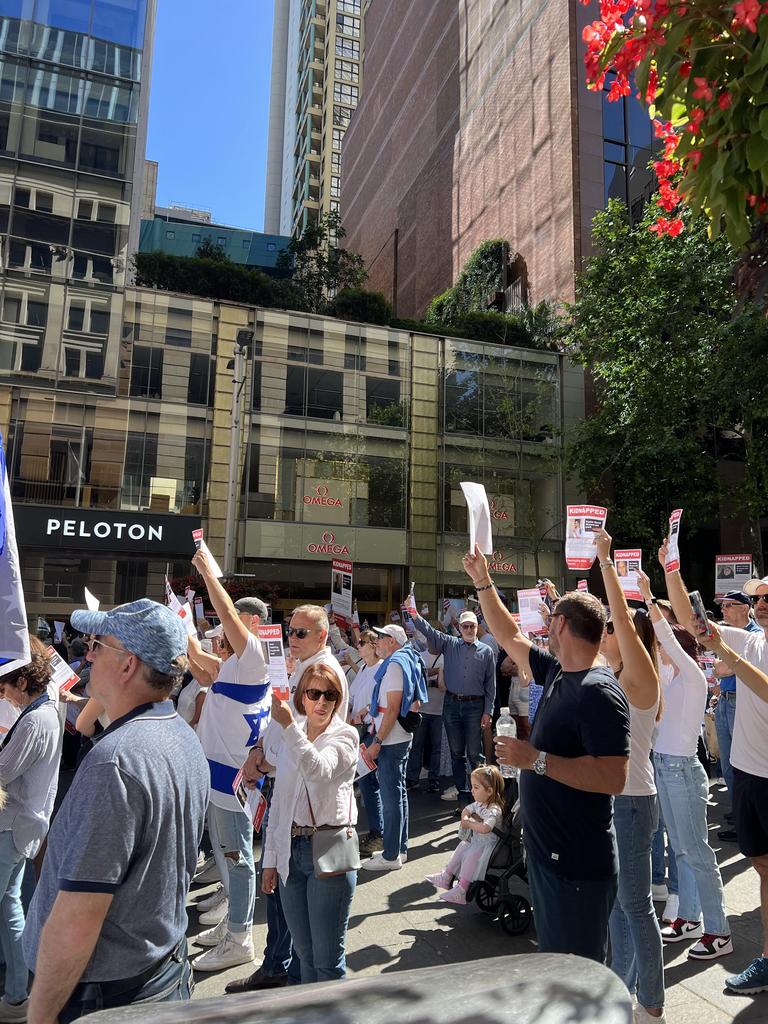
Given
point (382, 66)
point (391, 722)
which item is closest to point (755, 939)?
point (391, 722)

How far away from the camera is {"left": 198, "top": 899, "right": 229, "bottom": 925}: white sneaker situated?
5469mm

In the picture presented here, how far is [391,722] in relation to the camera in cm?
697

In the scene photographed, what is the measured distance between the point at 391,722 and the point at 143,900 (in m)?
4.88

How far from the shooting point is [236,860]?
4.89m

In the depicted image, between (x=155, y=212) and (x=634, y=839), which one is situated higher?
(x=155, y=212)

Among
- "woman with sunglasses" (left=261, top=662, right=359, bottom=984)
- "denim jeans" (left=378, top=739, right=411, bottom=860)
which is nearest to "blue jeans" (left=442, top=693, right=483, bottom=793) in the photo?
"denim jeans" (left=378, top=739, right=411, bottom=860)

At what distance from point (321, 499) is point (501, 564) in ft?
22.2

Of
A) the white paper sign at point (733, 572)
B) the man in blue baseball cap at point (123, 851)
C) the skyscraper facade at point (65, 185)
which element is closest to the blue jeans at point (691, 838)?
the man in blue baseball cap at point (123, 851)

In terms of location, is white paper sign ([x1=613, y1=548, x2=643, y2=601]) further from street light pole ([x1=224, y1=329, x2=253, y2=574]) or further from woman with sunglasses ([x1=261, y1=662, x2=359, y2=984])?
street light pole ([x1=224, y1=329, x2=253, y2=574])

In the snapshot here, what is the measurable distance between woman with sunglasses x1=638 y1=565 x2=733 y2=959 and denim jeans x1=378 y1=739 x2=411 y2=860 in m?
2.36

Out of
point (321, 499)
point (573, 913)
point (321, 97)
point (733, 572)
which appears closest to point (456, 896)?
point (573, 913)

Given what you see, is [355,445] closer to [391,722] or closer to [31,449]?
[31,449]

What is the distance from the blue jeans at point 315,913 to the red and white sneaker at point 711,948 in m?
2.35

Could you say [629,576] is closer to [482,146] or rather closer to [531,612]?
[531,612]
